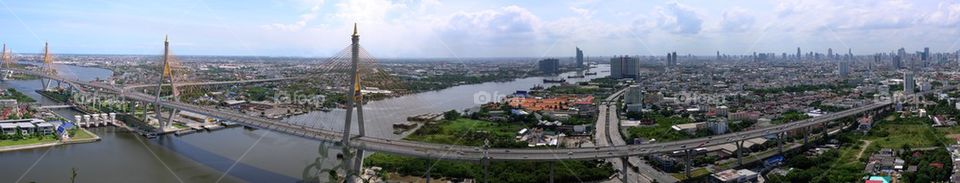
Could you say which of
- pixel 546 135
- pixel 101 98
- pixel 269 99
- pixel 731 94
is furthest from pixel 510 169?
pixel 731 94

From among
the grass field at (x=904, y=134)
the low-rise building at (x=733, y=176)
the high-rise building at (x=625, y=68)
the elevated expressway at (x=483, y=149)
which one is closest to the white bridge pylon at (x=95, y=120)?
the elevated expressway at (x=483, y=149)

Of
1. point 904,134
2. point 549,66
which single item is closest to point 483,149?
point 904,134

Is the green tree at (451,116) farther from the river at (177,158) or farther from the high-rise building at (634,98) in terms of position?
the high-rise building at (634,98)

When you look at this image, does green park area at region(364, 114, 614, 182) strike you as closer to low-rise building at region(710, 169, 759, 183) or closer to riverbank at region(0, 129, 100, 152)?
low-rise building at region(710, 169, 759, 183)

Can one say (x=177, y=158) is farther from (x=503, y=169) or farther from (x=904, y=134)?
(x=904, y=134)

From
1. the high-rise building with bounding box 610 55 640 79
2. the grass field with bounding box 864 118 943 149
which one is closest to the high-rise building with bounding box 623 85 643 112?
the grass field with bounding box 864 118 943 149

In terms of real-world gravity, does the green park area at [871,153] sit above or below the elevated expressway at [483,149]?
below

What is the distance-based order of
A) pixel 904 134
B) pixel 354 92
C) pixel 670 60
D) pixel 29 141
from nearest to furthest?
1. pixel 354 92
2. pixel 29 141
3. pixel 904 134
4. pixel 670 60

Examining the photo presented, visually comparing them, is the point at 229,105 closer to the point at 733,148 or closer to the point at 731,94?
the point at 733,148

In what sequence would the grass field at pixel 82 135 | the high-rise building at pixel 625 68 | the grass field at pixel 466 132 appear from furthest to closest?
the high-rise building at pixel 625 68
the grass field at pixel 82 135
the grass field at pixel 466 132

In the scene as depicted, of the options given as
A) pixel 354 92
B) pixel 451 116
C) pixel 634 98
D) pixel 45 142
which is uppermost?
pixel 354 92

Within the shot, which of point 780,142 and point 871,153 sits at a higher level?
point 780,142
